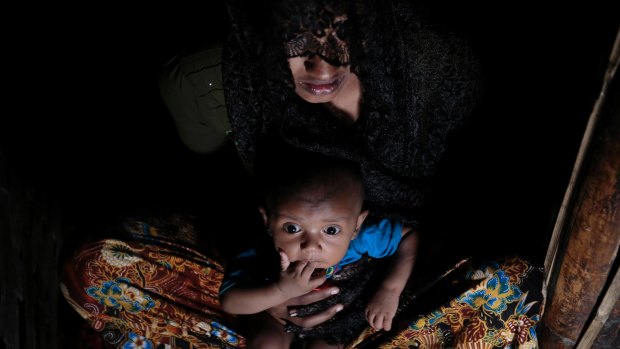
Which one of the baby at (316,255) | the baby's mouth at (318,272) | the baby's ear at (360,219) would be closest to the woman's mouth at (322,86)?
the baby at (316,255)

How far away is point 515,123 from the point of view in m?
1.99

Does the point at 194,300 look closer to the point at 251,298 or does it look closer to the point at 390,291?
the point at 251,298

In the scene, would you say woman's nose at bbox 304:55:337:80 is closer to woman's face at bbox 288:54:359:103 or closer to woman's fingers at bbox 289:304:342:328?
woman's face at bbox 288:54:359:103

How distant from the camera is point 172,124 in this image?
2.57 metres

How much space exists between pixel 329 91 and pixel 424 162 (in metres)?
0.40

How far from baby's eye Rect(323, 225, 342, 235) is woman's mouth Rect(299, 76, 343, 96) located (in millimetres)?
313

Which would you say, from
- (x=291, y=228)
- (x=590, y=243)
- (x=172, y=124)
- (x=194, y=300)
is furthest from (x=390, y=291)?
(x=172, y=124)

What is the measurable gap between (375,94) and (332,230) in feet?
1.13

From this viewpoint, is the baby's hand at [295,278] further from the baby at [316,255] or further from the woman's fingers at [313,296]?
the woman's fingers at [313,296]

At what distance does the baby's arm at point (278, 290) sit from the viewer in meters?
1.38

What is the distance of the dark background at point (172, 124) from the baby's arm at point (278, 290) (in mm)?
418

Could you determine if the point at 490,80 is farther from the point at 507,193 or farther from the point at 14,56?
the point at 14,56

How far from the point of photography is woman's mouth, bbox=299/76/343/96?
1.37 m

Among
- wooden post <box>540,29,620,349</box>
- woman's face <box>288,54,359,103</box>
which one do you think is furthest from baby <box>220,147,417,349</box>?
wooden post <box>540,29,620,349</box>
